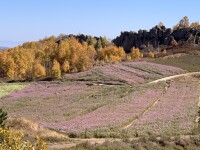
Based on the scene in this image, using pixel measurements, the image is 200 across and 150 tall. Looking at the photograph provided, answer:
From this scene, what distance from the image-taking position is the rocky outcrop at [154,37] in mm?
141000

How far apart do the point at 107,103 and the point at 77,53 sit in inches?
2258

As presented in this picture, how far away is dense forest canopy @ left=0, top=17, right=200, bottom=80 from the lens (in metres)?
87.9

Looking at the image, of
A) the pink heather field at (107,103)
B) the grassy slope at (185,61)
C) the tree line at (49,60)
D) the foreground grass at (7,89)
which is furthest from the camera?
the tree line at (49,60)

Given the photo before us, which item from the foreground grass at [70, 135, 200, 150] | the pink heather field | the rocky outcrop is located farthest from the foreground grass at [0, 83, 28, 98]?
the rocky outcrop

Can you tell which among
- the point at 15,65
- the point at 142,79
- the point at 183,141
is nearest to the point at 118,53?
the point at 15,65

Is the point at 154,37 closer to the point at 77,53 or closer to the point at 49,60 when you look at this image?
the point at 49,60

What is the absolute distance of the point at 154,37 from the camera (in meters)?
153

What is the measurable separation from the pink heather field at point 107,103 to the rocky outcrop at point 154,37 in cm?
→ 7623

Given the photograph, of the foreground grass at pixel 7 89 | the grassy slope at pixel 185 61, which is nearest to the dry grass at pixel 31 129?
the foreground grass at pixel 7 89

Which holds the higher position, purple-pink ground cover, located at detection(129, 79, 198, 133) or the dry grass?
the dry grass

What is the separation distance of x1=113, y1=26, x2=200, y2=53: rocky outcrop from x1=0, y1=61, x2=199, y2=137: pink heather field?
7623 cm

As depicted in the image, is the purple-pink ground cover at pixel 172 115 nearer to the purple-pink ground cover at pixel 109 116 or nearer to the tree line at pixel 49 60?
the purple-pink ground cover at pixel 109 116

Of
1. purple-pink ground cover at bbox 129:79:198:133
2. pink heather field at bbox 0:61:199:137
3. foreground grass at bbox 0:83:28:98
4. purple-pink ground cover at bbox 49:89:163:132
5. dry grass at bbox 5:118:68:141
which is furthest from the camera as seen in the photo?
foreground grass at bbox 0:83:28:98

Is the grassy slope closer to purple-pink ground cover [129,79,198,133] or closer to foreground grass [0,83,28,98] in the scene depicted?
purple-pink ground cover [129,79,198,133]
